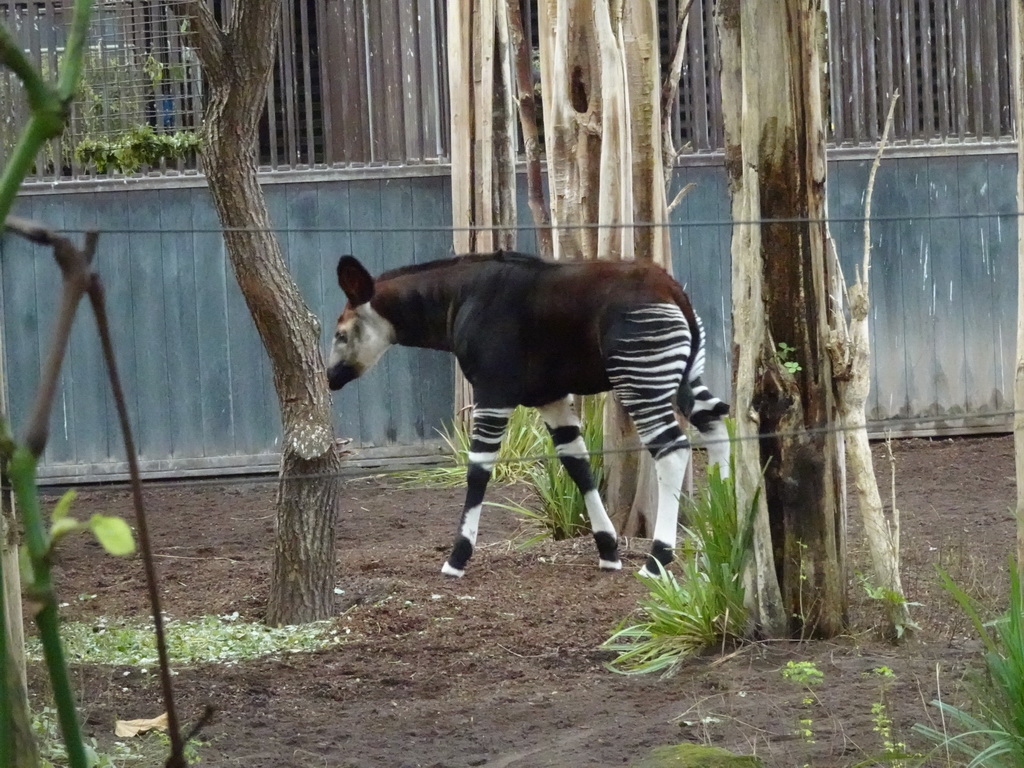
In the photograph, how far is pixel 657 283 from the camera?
14.3ft

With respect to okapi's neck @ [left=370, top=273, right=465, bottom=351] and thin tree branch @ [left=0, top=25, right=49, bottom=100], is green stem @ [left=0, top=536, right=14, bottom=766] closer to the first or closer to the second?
thin tree branch @ [left=0, top=25, right=49, bottom=100]


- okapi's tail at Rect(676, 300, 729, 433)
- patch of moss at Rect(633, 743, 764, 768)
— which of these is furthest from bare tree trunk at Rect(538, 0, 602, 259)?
patch of moss at Rect(633, 743, 764, 768)

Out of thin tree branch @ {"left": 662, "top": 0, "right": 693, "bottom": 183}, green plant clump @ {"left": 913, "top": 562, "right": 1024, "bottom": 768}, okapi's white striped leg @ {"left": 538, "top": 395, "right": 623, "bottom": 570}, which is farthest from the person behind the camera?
thin tree branch @ {"left": 662, "top": 0, "right": 693, "bottom": 183}

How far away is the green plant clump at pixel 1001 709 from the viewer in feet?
8.25

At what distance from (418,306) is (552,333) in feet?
1.75

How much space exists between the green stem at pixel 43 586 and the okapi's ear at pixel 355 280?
2856 millimetres

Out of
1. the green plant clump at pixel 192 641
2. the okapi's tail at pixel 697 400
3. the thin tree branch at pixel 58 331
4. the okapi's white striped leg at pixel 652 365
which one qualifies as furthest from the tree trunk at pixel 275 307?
the thin tree branch at pixel 58 331

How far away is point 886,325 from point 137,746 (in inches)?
262

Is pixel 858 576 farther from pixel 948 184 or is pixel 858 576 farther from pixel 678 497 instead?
pixel 948 184

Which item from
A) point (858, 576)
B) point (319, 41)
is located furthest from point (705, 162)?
point (858, 576)

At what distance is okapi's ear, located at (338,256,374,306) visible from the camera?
3.35 meters

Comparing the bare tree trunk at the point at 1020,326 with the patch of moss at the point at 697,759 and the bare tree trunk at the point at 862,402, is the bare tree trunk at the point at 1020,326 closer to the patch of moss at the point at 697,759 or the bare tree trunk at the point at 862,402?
the bare tree trunk at the point at 862,402

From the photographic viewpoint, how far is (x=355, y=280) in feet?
11.4

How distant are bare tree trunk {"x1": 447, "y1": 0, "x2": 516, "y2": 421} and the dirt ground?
2.13m
